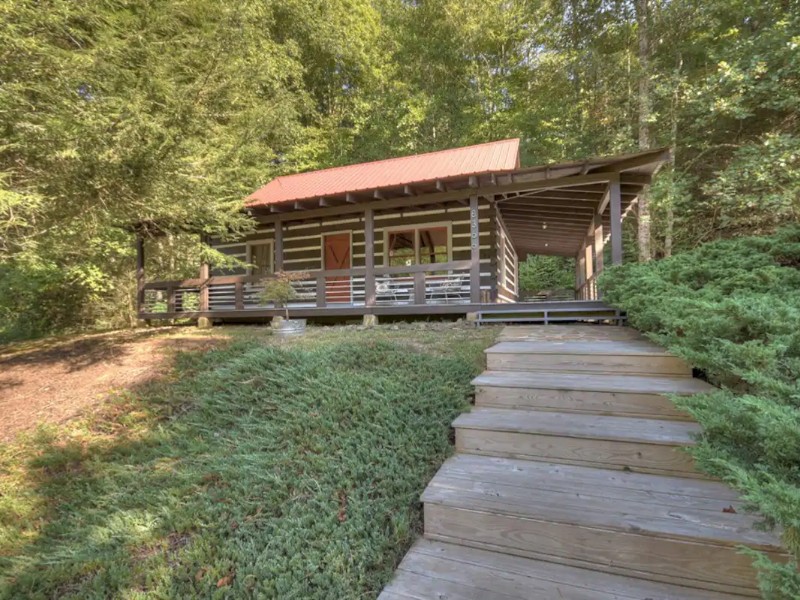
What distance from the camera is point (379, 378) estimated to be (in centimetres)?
426

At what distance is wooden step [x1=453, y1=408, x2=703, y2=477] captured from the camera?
2588 mm

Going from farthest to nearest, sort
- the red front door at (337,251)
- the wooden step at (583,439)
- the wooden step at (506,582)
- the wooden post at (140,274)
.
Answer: the red front door at (337,251) → the wooden post at (140,274) → the wooden step at (583,439) → the wooden step at (506,582)

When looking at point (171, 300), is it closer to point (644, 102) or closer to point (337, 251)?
point (337, 251)

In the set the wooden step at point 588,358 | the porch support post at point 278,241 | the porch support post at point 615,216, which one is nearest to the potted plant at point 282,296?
the porch support post at point 278,241

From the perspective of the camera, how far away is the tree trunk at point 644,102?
41.3 feet

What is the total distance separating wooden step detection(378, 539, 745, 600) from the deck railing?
6588mm

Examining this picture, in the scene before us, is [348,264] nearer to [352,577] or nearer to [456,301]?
[456,301]

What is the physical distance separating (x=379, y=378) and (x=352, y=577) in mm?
2179

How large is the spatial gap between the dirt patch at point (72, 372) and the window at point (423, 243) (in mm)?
5643

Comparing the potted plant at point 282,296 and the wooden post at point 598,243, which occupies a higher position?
the wooden post at point 598,243

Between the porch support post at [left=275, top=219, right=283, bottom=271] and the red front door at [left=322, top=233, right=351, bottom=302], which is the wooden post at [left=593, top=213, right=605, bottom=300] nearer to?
the red front door at [left=322, top=233, right=351, bottom=302]

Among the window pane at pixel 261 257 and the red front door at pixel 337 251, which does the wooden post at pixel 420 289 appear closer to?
the red front door at pixel 337 251

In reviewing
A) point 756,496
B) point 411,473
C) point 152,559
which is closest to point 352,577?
point 411,473

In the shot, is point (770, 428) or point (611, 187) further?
point (611, 187)
